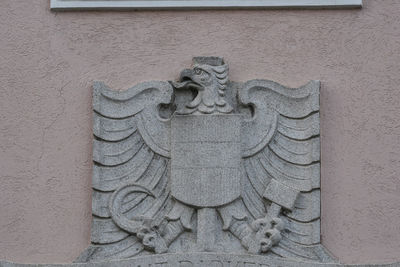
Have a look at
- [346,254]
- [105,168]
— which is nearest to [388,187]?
[346,254]

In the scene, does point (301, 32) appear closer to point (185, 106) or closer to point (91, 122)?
point (185, 106)

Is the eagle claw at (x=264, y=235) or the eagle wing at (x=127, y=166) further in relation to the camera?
the eagle wing at (x=127, y=166)

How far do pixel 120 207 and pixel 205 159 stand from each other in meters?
0.67

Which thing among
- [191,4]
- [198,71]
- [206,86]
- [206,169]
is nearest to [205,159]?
[206,169]

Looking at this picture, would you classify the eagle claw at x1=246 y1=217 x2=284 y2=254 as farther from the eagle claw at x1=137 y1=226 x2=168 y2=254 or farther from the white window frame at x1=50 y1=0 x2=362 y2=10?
the white window frame at x1=50 y1=0 x2=362 y2=10

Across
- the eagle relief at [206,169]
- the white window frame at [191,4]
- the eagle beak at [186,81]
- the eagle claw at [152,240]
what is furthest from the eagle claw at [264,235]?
the white window frame at [191,4]

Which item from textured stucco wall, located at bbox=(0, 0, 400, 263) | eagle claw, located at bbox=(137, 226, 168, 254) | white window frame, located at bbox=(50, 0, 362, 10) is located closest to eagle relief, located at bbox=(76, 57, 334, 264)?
eagle claw, located at bbox=(137, 226, 168, 254)

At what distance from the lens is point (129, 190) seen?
9102 millimetres

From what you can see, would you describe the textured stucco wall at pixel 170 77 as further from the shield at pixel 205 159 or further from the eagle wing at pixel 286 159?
the shield at pixel 205 159

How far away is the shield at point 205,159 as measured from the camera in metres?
9.04

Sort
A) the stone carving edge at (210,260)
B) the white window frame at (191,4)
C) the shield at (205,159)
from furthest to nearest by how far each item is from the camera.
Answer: the white window frame at (191,4) < the shield at (205,159) < the stone carving edge at (210,260)

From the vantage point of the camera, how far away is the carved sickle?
9.02 metres

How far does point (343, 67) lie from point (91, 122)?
1.80 metres

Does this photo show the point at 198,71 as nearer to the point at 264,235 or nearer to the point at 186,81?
the point at 186,81
